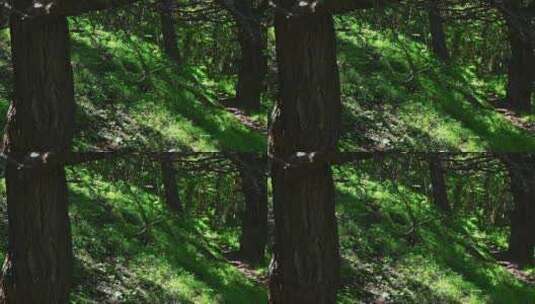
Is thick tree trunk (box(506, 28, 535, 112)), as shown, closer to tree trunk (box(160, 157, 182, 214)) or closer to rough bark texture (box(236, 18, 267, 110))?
rough bark texture (box(236, 18, 267, 110))

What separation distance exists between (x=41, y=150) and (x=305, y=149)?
9.65 ft

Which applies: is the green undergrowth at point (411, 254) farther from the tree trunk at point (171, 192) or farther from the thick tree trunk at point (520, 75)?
the tree trunk at point (171, 192)

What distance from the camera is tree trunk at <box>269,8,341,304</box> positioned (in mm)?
10047

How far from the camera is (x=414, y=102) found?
17984mm

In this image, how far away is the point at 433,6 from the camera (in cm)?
1003

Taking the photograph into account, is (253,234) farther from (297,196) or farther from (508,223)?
(508,223)

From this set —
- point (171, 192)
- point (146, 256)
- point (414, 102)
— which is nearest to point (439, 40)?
point (414, 102)

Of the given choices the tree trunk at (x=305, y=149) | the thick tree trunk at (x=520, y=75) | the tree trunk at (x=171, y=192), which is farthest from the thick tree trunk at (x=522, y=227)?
the tree trunk at (x=305, y=149)

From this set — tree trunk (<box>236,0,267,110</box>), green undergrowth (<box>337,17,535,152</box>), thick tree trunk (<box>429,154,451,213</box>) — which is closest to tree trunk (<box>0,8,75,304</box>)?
tree trunk (<box>236,0,267,110</box>)

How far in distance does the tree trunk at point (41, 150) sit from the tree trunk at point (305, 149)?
7.95ft

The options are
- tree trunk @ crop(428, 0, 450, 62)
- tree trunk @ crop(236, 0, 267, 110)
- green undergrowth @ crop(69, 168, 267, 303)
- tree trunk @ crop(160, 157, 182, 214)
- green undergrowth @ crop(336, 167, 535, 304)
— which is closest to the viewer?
green undergrowth @ crop(69, 168, 267, 303)

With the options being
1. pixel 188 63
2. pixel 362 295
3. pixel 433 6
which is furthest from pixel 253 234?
pixel 433 6

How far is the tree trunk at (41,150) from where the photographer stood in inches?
414

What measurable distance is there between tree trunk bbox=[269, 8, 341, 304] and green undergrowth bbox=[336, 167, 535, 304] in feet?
15.0
